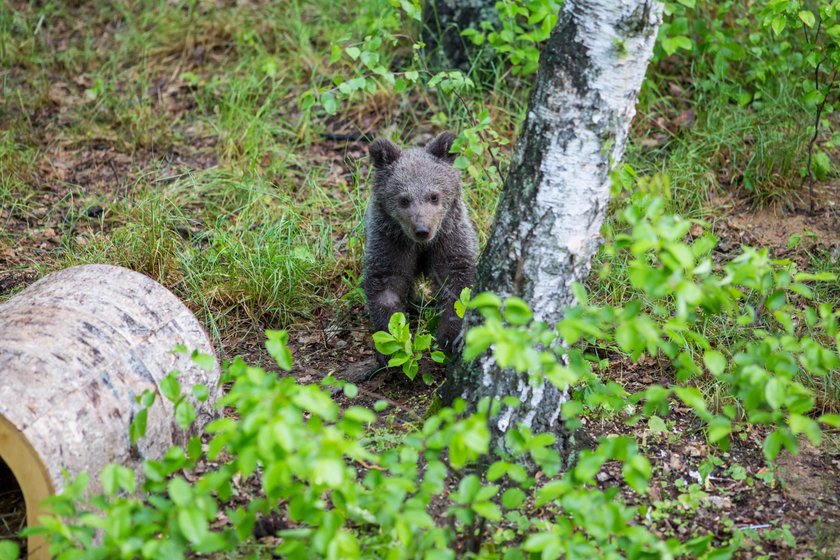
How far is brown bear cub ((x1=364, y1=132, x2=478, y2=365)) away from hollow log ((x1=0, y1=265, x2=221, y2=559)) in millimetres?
1382

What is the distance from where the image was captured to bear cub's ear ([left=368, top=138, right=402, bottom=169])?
5.27 m

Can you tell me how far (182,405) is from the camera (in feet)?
9.20

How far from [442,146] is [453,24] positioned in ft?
7.17

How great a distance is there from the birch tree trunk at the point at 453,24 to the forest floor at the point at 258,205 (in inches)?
17.2

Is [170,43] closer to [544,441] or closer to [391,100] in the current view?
[391,100]

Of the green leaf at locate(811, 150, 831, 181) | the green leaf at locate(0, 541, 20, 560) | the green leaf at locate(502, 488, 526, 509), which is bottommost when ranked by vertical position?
the green leaf at locate(0, 541, 20, 560)

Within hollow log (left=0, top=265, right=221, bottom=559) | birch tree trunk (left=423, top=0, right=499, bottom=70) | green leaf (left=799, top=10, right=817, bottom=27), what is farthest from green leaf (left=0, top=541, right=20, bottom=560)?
birch tree trunk (left=423, top=0, right=499, bottom=70)

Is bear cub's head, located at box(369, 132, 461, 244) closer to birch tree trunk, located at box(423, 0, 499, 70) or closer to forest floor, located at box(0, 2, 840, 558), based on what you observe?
forest floor, located at box(0, 2, 840, 558)

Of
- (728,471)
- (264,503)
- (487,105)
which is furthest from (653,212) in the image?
(487,105)

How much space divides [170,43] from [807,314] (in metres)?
6.98

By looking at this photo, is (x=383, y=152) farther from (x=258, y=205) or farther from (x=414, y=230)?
(x=258, y=205)

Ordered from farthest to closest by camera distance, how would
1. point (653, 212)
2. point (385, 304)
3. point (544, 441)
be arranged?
point (385, 304), point (544, 441), point (653, 212)

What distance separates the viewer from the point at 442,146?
5.32 m

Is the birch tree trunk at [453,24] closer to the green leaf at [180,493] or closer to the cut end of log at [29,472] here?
the cut end of log at [29,472]
